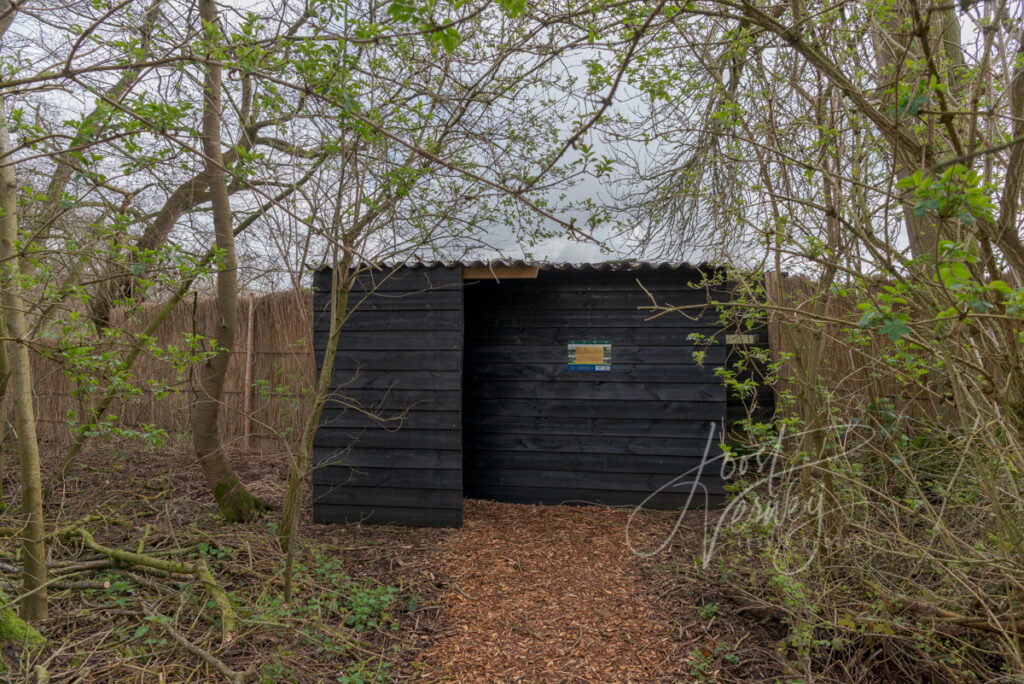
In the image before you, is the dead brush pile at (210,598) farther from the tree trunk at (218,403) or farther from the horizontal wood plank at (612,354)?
the horizontal wood plank at (612,354)

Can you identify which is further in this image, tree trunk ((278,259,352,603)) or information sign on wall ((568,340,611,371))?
information sign on wall ((568,340,611,371))

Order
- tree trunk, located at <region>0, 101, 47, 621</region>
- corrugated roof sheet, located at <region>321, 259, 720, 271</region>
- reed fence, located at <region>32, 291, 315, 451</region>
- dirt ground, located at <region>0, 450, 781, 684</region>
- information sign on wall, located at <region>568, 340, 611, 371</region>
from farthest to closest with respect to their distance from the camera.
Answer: reed fence, located at <region>32, 291, 315, 451</region>
information sign on wall, located at <region>568, 340, 611, 371</region>
corrugated roof sheet, located at <region>321, 259, 720, 271</region>
dirt ground, located at <region>0, 450, 781, 684</region>
tree trunk, located at <region>0, 101, 47, 621</region>

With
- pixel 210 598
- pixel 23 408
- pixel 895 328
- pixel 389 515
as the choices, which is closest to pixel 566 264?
pixel 389 515

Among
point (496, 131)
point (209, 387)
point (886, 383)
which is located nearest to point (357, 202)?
point (496, 131)

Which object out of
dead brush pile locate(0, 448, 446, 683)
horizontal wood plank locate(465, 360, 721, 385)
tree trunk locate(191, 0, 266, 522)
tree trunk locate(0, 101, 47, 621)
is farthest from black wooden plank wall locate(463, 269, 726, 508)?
tree trunk locate(0, 101, 47, 621)

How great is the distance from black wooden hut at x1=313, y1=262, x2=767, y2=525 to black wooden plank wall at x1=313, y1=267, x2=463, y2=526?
0.5 inches

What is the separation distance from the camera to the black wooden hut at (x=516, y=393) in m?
5.49

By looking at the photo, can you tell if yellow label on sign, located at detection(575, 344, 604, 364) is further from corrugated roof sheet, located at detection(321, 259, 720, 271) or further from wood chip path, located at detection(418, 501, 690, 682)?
wood chip path, located at detection(418, 501, 690, 682)

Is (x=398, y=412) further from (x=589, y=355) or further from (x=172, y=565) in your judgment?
(x=172, y=565)

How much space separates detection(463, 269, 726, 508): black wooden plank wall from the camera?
5996mm

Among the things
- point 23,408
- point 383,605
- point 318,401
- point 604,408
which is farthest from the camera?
point 604,408

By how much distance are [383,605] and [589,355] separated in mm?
3128

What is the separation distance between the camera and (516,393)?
6.40 m

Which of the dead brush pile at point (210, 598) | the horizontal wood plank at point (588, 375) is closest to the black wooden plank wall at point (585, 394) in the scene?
the horizontal wood plank at point (588, 375)
